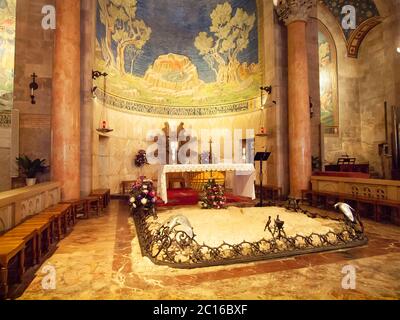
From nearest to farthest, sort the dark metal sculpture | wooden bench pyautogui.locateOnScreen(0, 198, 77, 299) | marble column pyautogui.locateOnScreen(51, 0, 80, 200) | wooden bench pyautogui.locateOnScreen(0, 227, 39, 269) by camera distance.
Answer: wooden bench pyautogui.locateOnScreen(0, 198, 77, 299) < wooden bench pyautogui.locateOnScreen(0, 227, 39, 269) < the dark metal sculpture < marble column pyautogui.locateOnScreen(51, 0, 80, 200)

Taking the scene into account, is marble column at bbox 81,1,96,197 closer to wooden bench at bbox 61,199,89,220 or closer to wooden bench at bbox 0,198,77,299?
wooden bench at bbox 61,199,89,220

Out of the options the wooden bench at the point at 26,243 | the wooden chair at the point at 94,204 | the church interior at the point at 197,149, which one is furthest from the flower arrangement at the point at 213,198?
the wooden bench at the point at 26,243

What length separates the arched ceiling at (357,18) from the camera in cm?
1283

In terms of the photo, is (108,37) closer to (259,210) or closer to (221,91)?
(221,91)

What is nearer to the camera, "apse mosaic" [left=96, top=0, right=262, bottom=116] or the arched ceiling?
"apse mosaic" [left=96, top=0, right=262, bottom=116]

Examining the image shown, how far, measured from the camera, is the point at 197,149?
42.8ft

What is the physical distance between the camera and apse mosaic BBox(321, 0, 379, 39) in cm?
1273

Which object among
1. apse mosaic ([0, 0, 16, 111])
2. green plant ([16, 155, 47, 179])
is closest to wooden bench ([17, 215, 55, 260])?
green plant ([16, 155, 47, 179])

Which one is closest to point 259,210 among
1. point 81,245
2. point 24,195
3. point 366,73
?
point 81,245

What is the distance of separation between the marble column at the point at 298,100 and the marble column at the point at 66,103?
23.1 ft

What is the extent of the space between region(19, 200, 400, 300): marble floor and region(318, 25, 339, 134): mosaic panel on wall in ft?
38.9

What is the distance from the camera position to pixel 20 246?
2947mm

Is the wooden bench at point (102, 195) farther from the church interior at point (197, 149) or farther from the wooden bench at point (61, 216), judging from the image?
the wooden bench at point (61, 216)

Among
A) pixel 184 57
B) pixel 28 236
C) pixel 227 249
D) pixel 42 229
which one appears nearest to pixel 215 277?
pixel 227 249
